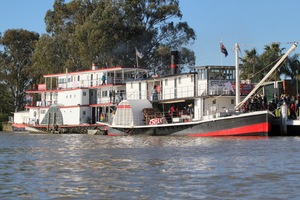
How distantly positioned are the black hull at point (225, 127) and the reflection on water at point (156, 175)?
35.2 feet

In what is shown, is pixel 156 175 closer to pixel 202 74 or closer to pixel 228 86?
pixel 228 86

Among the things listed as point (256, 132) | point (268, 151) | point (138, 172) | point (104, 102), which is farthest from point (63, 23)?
point (138, 172)

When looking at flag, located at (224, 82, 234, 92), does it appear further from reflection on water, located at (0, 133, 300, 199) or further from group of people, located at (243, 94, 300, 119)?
reflection on water, located at (0, 133, 300, 199)

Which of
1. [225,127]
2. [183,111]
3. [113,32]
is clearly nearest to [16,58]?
[113,32]

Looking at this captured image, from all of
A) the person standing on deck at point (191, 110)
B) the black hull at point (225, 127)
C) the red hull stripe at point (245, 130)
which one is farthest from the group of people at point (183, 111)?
the red hull stripe at point (245, 130)

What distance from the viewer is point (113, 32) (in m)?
65.6

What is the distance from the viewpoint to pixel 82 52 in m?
65.3

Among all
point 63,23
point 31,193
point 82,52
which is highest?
point 63,23

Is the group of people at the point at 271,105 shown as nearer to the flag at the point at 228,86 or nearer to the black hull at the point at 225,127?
the flag at the point at 228,86

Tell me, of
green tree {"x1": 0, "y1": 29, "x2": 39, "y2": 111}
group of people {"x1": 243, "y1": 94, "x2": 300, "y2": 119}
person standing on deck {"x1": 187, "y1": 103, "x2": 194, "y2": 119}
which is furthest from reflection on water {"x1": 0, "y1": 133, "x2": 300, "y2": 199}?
green tree {"x1": 0, "y1": 29, "x2": 39, "y2": 111}

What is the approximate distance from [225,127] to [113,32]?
105ft

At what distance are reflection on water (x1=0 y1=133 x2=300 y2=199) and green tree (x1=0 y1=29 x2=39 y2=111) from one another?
188ft

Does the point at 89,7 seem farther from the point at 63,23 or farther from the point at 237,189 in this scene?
the point at 237,189

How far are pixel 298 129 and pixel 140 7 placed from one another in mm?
37524
